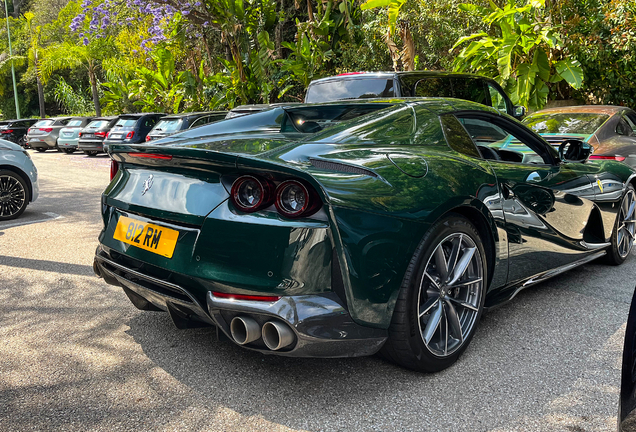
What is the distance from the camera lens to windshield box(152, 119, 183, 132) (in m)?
15.0

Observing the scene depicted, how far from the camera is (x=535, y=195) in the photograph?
11.5 feet

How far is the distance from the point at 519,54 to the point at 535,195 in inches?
387

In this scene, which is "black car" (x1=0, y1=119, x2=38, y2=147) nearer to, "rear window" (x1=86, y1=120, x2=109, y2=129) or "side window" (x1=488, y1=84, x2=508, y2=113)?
"rear window" (x1=86, y1=120, x2=109, y2=129)

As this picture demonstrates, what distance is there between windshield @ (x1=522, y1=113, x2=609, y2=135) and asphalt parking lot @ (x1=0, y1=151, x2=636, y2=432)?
4257 millimetres

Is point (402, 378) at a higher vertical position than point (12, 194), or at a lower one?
lower

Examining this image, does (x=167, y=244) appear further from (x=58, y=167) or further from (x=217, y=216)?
(x=58, y=167)

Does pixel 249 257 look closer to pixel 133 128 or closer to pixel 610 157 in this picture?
pixel 610 157

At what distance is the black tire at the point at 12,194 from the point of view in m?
7.37

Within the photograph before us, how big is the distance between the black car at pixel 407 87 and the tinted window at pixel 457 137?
4.08 metres

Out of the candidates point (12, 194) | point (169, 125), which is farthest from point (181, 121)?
point (12, 194)

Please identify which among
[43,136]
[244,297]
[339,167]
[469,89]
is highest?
[469,89]

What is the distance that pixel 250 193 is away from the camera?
251 cm

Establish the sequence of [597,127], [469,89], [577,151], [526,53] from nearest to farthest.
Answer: [577,151]
[597,127]
[469,89]
[526,53]

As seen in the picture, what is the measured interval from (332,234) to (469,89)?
6.96 m
